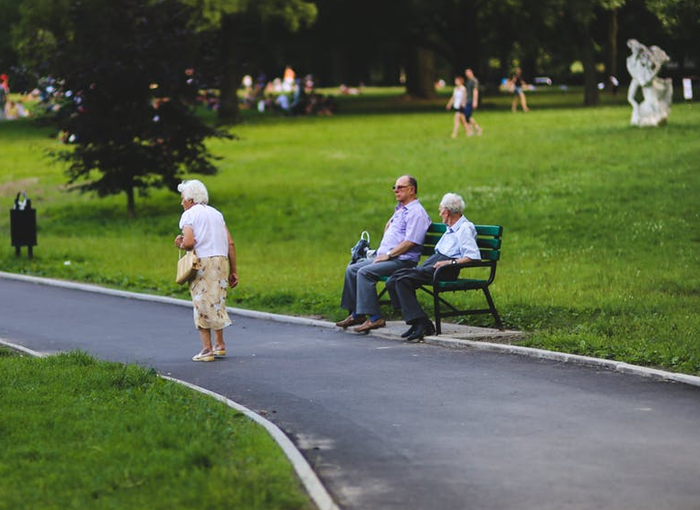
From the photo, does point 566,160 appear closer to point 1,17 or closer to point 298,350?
point 298,350

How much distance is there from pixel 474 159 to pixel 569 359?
69.5 feet

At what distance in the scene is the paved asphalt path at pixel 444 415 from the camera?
283 inches

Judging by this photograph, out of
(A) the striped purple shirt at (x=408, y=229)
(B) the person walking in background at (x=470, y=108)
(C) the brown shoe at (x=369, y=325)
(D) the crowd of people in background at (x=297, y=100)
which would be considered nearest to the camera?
(C) the brown shoe at (x=369, y=325)

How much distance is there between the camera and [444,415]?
9.27 metres

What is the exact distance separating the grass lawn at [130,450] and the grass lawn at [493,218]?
426 centimetres

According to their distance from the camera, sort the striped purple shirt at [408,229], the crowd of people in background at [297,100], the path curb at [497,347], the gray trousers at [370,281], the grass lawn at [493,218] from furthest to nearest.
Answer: the crowd of people in background at [297,100] → the grass lawn at [493,218] → the striped purple shirt at [408,229] → the gray trousers at [370,281] → the path curb at [497,347]

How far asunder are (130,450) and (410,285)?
6.25 meters

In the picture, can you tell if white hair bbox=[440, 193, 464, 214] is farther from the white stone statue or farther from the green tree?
the white stone statue

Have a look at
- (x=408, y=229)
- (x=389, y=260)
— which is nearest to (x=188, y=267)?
(x=389, y=260)

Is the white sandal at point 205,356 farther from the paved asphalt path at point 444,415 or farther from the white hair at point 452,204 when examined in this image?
the white hair at point 452,204

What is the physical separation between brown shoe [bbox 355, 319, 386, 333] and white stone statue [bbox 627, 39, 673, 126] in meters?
22.5

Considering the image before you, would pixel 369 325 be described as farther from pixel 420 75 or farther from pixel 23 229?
pixel 420 75

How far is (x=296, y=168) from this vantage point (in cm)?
3512

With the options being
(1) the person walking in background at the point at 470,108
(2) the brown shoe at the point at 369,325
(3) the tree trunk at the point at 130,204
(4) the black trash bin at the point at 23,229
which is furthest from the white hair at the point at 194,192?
(1) the person walking in background at the point at 470,108
